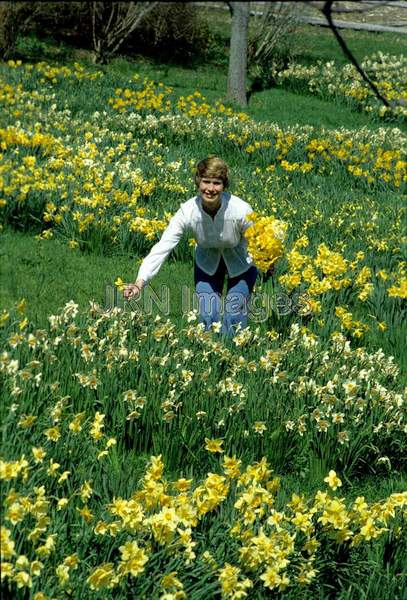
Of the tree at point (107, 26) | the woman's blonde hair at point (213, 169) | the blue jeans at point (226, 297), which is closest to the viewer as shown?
the woman's blonde hair at point (213, 169)

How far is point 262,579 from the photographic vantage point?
263 centimetres

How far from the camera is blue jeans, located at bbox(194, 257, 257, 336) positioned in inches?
199

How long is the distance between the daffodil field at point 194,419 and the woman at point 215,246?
0.21 m

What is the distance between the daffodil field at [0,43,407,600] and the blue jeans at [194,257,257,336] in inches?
7.9

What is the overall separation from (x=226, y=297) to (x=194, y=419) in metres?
1.55

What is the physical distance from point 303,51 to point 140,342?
57.5 feet

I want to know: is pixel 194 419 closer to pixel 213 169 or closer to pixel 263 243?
pixel 263 243

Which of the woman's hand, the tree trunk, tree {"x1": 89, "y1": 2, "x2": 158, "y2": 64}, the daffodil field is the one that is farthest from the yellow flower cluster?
tree {"x1": 89, "y1": 2, "x2": 158, "y2": 64}

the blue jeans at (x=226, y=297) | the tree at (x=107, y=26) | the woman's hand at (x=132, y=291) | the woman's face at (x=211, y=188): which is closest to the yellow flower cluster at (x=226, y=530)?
the woman's hand at (x=132, y=291)

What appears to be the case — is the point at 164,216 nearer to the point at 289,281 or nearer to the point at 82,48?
the point at 289,281

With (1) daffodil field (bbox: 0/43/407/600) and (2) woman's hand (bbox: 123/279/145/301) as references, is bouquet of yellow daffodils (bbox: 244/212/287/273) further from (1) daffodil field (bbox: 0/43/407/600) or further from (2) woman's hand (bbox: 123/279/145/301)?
(2) woman's hand (bbox: 123/279/145/301)

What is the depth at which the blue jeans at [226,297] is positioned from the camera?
16.6 ft

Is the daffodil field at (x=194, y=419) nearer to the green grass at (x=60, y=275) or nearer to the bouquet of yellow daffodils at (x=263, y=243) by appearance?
the bouquet of yellow daffodils at (x=263, y=243)

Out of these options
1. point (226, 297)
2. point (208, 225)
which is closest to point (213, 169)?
point (208, 225)
